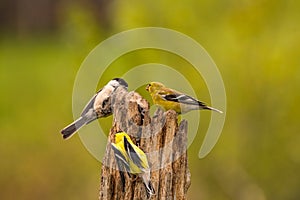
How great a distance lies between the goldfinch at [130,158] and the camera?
434 cm

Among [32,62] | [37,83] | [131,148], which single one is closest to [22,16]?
[32,62]

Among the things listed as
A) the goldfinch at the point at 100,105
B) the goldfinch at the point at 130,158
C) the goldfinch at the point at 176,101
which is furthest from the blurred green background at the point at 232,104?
the goldfinch at the point at 130,158

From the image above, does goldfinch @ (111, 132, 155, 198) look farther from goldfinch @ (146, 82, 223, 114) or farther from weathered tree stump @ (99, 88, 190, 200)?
goldfinch @ (146, 82, 223, 114)

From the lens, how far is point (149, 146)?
4.45 meters

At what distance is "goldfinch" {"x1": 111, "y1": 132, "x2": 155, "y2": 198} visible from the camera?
434cm

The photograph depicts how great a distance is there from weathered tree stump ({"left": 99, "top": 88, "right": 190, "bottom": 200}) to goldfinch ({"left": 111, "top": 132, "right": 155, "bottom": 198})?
0.14ft

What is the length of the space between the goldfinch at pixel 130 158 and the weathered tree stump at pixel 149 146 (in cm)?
4

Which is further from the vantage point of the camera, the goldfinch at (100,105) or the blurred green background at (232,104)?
the blurred green background at (232,104)

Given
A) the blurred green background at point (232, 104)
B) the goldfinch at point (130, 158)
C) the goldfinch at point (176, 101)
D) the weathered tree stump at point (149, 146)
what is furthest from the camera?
the blurred green background at point (232, 104)

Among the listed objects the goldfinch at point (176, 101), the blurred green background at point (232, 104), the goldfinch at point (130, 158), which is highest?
the blurred green background at point (232, 104)

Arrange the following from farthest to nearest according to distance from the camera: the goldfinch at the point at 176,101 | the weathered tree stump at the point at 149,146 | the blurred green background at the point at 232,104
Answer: the blurred green background at the point at 232,104 → the goldfinch at the point at 176,101 → the weathered tree stump at the point at 149,146

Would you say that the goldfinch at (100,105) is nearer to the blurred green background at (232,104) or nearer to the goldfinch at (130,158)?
the goldfinch at (130,158)

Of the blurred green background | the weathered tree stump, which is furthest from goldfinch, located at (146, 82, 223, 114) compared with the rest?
the blurred green background

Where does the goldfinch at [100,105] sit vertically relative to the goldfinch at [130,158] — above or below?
above
